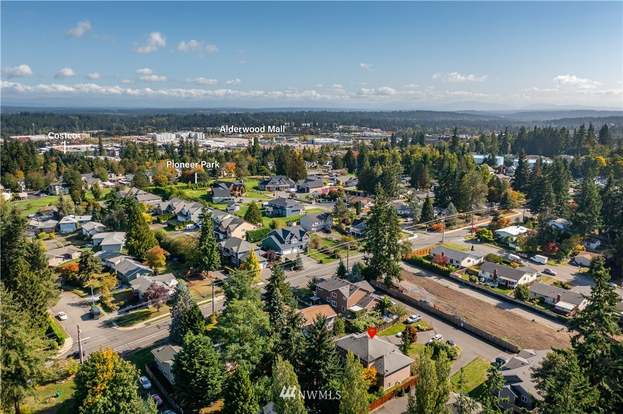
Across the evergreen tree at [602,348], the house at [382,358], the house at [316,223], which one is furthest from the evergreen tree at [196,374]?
the house at [316,223]

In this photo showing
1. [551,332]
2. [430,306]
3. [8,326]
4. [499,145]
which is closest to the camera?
[8,326]

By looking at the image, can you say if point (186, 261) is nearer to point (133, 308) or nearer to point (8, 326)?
point (133, 308)

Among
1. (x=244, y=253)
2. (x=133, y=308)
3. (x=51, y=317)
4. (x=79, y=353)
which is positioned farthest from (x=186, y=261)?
(x=79, y=353)

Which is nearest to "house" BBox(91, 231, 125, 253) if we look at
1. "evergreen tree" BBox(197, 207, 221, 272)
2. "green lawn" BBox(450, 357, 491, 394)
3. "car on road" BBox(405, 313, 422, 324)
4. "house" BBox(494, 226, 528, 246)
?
"evergreen tree" BBox(197, 207, 221, 272)

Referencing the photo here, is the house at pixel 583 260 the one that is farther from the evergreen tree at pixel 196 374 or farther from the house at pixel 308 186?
the house at pixel 308 186

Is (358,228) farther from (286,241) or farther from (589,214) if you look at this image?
(589,214)

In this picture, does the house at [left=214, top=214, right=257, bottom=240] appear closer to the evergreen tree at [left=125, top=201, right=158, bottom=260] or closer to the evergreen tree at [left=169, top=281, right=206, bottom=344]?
the evergreen tree at [left=125, top=201, right=158, bottom=260]
